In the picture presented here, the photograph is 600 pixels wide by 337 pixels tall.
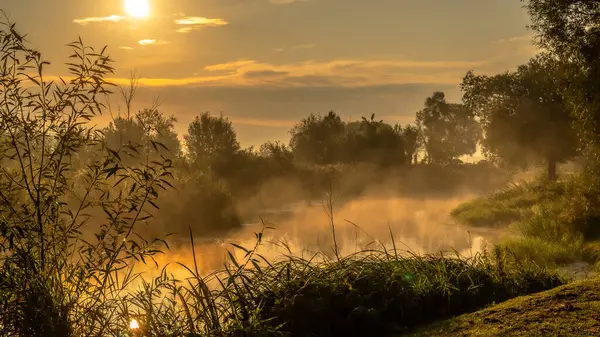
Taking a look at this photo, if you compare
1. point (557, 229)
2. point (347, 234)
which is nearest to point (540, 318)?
point (557, 229)

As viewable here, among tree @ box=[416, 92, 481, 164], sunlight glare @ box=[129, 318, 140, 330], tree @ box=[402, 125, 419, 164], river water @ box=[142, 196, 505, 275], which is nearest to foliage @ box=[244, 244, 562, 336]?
sunlight glare @ box=[129, 318, 140, 330]

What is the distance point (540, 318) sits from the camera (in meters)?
6.15

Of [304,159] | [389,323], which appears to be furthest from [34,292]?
[304,159]

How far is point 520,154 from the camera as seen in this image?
40.9m

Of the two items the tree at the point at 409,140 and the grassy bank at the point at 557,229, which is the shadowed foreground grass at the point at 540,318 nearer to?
the grassy bank at the point at 557,229

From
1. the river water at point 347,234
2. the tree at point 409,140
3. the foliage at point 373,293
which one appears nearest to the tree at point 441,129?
the tree at point 409,140

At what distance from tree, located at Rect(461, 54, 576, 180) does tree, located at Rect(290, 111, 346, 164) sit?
28.4 meters

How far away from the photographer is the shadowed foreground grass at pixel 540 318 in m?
5.77

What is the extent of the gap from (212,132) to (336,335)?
2630 inches

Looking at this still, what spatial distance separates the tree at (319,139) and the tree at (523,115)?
93.0 feet

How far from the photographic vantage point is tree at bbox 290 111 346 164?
68463 mm

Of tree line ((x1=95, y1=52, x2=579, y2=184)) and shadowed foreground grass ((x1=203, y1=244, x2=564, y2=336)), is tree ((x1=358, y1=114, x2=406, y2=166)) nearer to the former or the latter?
tree line ((x1=95, y1=52, x2=579, y2=184))

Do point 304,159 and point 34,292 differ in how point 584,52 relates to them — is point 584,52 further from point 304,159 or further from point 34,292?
point 304,159

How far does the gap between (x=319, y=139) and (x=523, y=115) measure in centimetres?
3534
